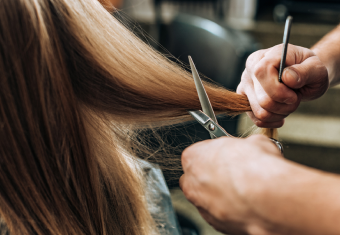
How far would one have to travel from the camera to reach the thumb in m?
0.48

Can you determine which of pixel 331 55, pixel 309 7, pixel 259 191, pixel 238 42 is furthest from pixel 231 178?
pixel 309 7

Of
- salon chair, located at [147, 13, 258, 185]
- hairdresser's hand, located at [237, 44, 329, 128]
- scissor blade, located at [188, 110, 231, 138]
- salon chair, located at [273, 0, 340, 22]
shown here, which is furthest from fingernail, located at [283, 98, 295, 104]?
salon chair, located at [273, 0, 340, 22]

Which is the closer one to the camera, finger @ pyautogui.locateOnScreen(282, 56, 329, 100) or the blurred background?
finger @ pyautogui.locateOnScreen(282, 56, 329, 100)

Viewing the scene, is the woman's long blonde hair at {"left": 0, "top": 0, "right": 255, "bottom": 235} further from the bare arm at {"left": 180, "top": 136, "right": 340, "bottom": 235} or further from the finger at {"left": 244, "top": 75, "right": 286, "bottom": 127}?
the bare arm at {"left": 180, "top": 136, "right": 340, "bottom": 235}

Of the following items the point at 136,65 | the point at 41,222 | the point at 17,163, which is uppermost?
the point at 136,65

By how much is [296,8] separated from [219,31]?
4.99 feet

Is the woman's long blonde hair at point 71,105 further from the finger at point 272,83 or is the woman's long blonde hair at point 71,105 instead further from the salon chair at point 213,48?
the salon chair at point 213,48

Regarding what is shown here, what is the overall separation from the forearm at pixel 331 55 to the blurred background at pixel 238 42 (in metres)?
0.23

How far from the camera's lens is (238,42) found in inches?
41.2

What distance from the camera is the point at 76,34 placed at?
16.0 inches

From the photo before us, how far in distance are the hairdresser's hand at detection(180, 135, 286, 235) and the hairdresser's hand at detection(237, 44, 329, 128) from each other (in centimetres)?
17

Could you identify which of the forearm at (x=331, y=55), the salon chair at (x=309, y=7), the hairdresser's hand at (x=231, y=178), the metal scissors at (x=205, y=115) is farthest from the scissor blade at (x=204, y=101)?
the salon chair at (x=309, y=7)

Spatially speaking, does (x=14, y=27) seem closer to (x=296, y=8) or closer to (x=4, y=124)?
(x=4, y=124)

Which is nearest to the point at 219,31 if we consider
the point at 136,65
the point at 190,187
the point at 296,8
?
the point at 136,65
